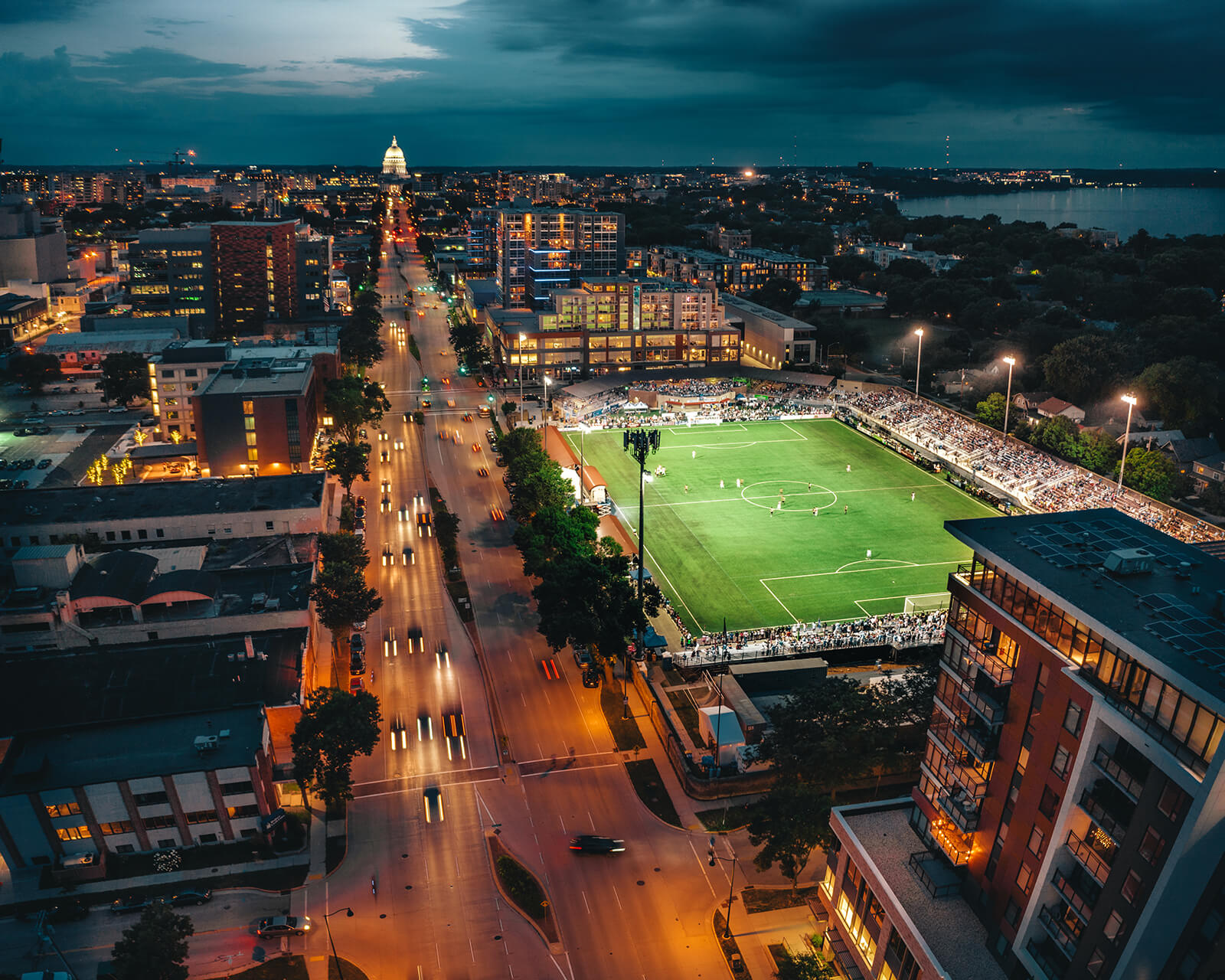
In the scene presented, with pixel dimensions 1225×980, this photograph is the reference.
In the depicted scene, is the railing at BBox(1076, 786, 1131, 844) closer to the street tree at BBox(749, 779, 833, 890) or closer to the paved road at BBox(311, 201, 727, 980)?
the street tree at BBox(749, 779, 833, 890)

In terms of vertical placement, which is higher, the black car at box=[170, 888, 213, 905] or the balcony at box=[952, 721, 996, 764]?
the balcony at box=[952, 721, 996, 764]

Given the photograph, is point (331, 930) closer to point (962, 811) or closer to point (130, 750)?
point (130, 750)

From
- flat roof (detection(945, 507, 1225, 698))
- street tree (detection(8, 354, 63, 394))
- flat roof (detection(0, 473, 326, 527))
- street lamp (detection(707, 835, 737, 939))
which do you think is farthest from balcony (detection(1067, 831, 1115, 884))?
street tree (detection(8, 354, 63, 394))

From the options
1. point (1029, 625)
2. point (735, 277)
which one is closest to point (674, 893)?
point (1029, 625)

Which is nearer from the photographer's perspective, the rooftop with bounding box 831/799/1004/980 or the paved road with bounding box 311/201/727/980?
the rooftop with bounding box 831/799/1004/980

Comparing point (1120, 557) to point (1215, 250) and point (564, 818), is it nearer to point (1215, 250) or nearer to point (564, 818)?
point (564, 818)

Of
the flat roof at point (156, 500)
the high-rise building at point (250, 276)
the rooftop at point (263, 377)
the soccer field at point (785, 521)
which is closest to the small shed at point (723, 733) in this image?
the soccer field at point (785, 521)
